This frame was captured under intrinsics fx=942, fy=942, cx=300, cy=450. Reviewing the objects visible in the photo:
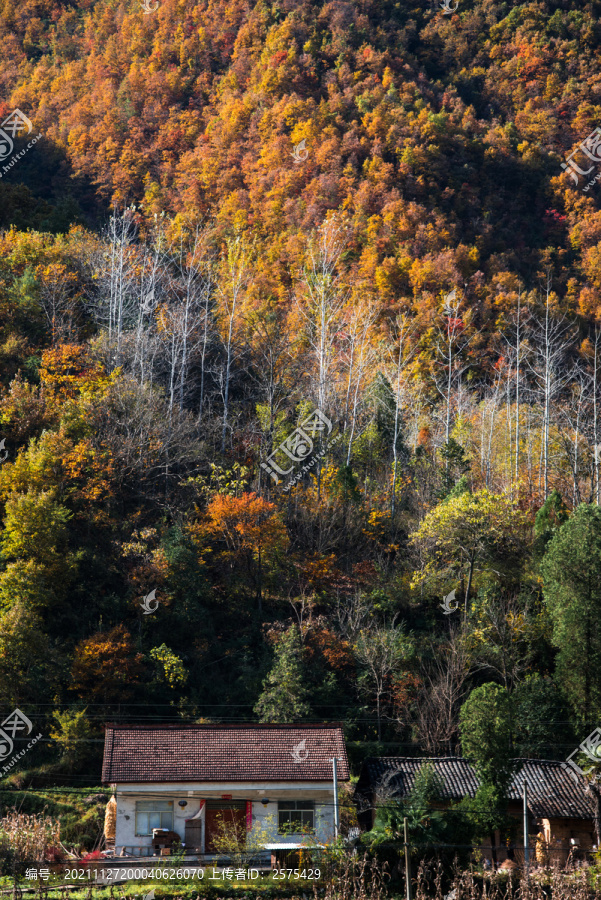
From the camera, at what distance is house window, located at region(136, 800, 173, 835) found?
27625mm

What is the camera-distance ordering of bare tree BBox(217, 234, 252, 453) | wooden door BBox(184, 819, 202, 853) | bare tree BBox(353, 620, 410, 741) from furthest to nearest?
bare tree BBox(217, 234, 252, 453), bare tree BBox(353, 620, 410, 741), wooden door BBox(184, 819, 202, 853)

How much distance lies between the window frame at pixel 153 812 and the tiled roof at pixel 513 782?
602cm

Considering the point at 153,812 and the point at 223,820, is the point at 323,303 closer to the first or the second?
the point at 223,820

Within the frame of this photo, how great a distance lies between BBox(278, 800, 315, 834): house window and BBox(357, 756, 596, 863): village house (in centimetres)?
172

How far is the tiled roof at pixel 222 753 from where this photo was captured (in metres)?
28.0

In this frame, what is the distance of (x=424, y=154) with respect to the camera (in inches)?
2648

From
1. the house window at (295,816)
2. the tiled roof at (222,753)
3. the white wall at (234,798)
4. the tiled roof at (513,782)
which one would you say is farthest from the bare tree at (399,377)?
the house window at (295,816)

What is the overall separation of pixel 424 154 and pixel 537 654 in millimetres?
42427

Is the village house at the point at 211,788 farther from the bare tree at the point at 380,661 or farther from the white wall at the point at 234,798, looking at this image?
the bare tree at the point at 380,661

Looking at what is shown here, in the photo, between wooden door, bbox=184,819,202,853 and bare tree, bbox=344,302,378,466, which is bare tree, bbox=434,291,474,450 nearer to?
bare tree, bbox=344,302,378,466

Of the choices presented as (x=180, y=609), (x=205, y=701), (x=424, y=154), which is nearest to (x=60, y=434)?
(x=180, y=609)

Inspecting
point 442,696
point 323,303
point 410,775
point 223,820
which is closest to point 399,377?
point 323,303

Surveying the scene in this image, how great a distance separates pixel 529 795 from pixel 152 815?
37.9ft

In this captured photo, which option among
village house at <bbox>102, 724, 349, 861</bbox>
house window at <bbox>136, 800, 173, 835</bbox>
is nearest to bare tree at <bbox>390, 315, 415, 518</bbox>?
village house at <bbox>102, 724, 349, 861</bbox>
